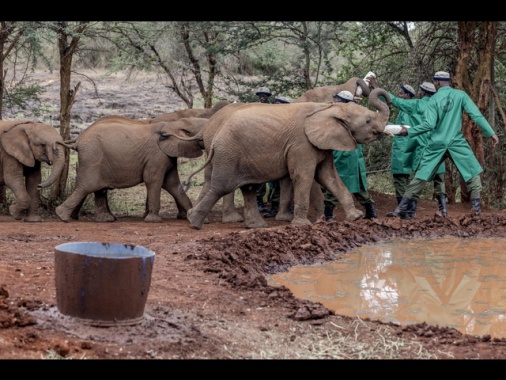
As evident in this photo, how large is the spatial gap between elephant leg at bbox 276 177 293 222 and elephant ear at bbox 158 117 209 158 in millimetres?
1559

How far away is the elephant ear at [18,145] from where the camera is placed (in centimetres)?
1495

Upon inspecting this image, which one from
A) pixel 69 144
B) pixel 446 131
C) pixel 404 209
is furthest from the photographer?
pixel 69 144

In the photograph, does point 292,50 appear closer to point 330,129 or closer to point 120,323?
point 330,129

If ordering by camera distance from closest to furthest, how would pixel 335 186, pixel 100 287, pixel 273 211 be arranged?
pixel 100 287
pixel 335 186
pixel 273 211

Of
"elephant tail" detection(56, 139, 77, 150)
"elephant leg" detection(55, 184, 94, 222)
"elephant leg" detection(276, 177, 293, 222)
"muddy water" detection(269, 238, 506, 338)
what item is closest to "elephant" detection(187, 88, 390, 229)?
"elephant leg" detection(276, 177, 293, 222)

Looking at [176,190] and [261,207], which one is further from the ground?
[176,190]

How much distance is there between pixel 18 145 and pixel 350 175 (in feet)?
17.2

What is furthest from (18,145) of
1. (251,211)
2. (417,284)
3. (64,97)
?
(417,284)

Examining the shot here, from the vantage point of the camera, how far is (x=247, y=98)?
18.7m

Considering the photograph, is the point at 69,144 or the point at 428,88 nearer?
the point at 428,88

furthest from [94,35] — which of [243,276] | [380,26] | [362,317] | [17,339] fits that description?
[17,339]

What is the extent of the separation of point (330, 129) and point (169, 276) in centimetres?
502

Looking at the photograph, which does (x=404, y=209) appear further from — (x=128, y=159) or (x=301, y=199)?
(x=128, y=159)

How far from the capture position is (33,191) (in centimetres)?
1548
